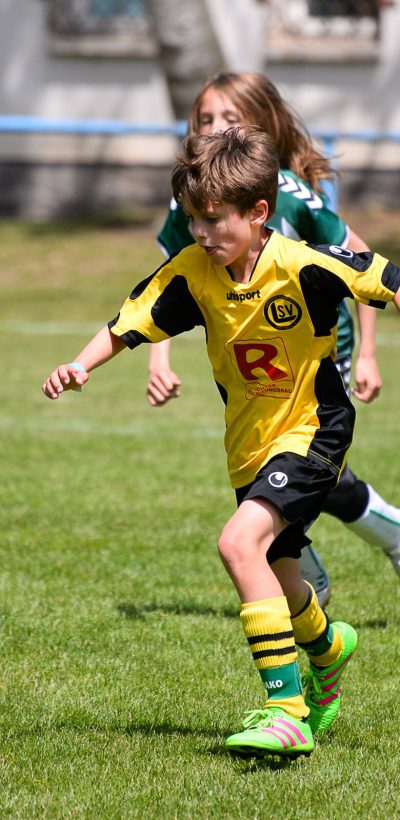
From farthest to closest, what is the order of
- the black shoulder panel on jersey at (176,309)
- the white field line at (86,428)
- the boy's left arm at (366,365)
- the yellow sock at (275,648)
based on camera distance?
the white field line at (86,428), the boy's left arm at (366,365), the black shoulder panel on jersey at (176,309), the yellow sock at (275,648)

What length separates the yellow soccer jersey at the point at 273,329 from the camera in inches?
140

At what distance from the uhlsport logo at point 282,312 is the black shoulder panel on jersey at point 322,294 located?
4cm

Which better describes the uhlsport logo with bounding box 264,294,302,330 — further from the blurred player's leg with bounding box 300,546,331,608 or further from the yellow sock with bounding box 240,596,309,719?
the blurred player's leg with bounding box 300,546,331,608

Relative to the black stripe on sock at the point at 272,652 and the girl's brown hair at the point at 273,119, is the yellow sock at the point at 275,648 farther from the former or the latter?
the girl's brown hair at the point at 273,119

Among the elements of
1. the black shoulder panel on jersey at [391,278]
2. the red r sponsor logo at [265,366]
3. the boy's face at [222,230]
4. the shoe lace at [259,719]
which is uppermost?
the boy's face at [222,230]

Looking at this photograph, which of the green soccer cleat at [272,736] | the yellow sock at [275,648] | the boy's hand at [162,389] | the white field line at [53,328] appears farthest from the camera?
the white field line at [53,328]

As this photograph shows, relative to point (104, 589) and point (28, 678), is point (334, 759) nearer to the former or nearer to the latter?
point (28, 678)

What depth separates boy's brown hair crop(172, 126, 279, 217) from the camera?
347cm

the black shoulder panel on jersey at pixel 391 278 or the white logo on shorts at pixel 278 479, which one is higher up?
the black shoulder panel on jersey at pixel 391 278

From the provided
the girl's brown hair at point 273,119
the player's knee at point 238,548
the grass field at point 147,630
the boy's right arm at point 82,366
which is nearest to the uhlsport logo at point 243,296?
the boy's right arm at point 82,366

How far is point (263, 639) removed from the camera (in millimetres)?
3395

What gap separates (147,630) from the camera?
4.74 m

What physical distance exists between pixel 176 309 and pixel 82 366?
0.32 metres

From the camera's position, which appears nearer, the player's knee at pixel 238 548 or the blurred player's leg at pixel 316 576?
the player's knee at pixel 238 548
